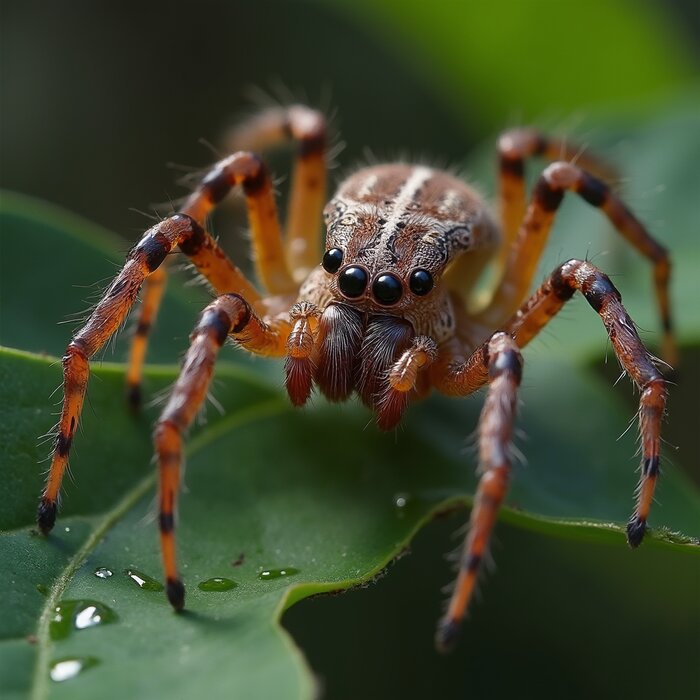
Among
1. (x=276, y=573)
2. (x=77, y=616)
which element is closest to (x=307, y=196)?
(x=276, y=573)

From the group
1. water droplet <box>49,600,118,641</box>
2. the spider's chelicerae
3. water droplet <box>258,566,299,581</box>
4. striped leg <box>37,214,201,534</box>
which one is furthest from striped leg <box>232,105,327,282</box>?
water droplet <box>49,600,118,641</box>

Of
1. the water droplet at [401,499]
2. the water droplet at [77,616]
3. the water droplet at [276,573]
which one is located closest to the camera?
the water droplet at [77,616]

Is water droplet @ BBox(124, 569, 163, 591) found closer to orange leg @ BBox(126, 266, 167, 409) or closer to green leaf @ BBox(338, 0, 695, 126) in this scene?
orange leg @ BBox(126, 266, 167, 409)

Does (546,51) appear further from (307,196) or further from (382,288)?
(382,288)

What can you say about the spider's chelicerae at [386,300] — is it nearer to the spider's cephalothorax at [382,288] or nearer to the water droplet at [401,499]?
the spider's cephalothorax at [382,288]

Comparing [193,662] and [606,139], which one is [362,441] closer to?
[193,662]

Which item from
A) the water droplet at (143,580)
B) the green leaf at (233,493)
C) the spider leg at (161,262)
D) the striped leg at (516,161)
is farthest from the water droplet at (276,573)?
the striped leg at (516,161)
